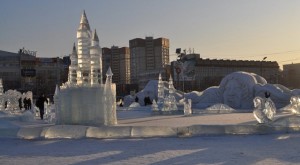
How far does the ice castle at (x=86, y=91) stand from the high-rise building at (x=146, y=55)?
9424cm

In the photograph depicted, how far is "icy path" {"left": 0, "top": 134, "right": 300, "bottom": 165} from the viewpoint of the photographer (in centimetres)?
896

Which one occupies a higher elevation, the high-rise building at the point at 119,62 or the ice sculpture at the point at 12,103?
the high-rise building at the point at 119,62

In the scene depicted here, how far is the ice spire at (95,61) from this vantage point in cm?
1745

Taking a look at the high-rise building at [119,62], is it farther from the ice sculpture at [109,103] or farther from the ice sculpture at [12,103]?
the ice sculpture at [109,103]

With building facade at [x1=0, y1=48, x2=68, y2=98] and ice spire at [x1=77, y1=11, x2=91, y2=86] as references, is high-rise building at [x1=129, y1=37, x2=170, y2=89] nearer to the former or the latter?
building facade at [x1=0, y1=48, x2=68, y2=98]

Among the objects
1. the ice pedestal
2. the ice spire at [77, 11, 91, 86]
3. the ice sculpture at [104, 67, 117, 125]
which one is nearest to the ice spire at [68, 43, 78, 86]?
the ice spire at [77, 11, 91, 86]

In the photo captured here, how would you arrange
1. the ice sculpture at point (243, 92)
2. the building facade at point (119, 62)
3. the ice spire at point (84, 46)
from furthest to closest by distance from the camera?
A: the building facade at point (119, 62) → the ice sculpture at point (243, 92) → the ice spire at point (84, 46)

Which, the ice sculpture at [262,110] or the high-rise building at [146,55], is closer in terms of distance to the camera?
the ice sculpture at [262,110]

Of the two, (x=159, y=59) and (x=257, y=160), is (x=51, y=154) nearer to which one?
(x=257, y=160)

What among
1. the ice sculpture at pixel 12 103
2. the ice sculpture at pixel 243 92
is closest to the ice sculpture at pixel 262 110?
the ice sculpture at pixel 12 103

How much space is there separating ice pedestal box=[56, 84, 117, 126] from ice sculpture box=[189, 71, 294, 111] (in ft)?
68.0

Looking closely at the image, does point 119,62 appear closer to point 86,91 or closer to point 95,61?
point 95,61

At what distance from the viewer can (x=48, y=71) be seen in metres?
106

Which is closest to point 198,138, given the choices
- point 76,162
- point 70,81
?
point 76,162
